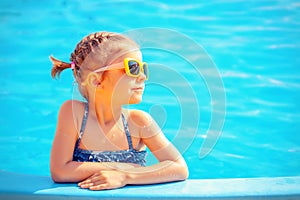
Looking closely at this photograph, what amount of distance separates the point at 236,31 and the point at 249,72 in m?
1.01

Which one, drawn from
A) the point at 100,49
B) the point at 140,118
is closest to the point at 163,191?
the point at 140,118

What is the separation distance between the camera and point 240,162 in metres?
5.10

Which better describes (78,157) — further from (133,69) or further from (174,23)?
(174,23)

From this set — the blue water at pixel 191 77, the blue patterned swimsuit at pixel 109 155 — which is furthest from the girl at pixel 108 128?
the blue water at pixel 191 77

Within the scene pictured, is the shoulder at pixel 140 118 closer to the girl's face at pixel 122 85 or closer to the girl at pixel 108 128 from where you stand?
the girl at pixel 108 128

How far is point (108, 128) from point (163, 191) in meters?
0.46

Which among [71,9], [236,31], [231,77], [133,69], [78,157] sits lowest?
[78,157]

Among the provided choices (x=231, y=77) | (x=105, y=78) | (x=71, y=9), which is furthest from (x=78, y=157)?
(x=71, y=9)

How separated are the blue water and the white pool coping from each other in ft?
→ 1.89

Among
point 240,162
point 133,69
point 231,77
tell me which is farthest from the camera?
point 231,77

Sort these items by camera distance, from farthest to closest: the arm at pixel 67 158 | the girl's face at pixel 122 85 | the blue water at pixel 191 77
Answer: the blue water at pixel 191 77, the girl's face at pixel 122 85, the arm at pixel 67 158

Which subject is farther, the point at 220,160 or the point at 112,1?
the point at 112,1

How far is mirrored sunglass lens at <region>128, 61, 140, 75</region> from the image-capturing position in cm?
293

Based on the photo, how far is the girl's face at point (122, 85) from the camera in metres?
2.96
